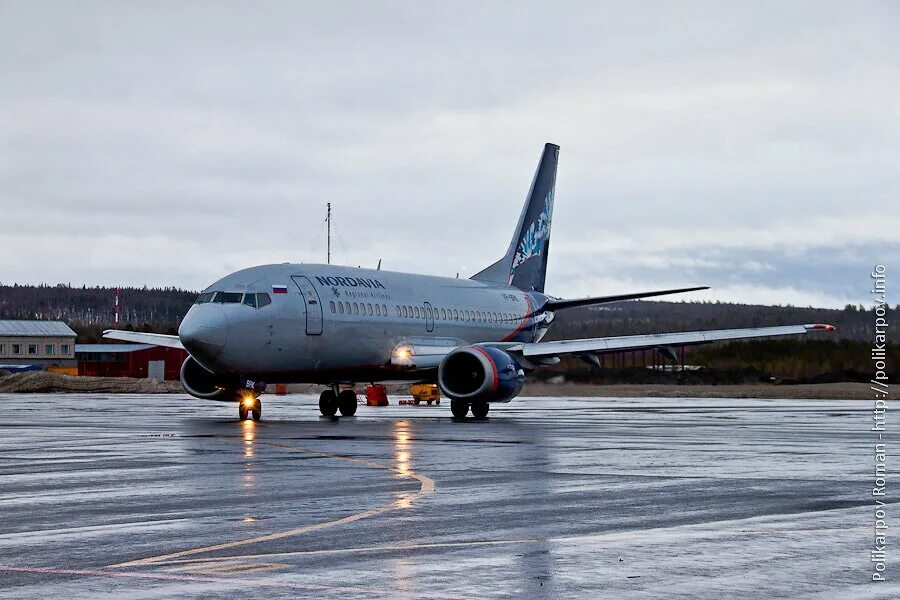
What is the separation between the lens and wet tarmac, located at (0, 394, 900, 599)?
29.4ft

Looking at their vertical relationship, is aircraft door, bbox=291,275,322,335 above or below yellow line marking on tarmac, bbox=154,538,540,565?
above

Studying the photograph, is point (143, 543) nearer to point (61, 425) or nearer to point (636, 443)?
point (636, 443)

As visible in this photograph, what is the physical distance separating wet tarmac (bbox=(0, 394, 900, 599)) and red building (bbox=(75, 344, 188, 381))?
99.3m

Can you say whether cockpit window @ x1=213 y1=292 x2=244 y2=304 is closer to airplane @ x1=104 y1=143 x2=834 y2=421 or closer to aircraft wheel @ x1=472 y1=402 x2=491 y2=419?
airplane @ x1=104 y1=143 x2=834 y2=421

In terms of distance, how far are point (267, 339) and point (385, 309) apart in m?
5.68

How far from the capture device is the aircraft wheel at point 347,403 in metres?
40.9

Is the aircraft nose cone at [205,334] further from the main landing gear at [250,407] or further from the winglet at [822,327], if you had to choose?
the winglet at [822,327]

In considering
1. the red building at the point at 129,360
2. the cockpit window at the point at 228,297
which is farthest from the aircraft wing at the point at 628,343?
the red building at the point at 129,360

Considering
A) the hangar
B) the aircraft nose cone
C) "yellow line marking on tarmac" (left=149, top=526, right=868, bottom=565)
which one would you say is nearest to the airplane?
the aircraft nose cone

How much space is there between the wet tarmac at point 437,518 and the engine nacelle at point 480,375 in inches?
476

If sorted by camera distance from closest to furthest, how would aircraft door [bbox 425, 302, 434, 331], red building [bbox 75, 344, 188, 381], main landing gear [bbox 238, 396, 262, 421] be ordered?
main landing gear [bbox 238, 396, 262, 421], aircraft door [bbox 425, 302, 434, 331], red building [bbox 75, 344, 188, 381]

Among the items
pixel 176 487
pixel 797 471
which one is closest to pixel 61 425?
pixel 176 487

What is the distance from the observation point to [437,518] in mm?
12508

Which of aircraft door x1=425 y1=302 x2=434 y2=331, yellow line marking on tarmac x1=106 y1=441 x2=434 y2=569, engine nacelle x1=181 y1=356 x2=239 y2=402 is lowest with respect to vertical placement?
yellow line marking on tarmac x1=106 y1=441 x2=434 y2=569
